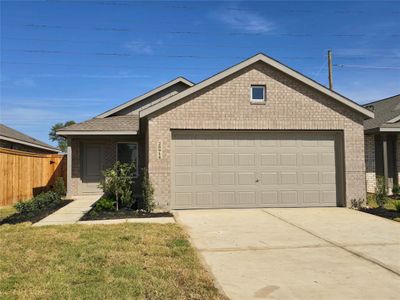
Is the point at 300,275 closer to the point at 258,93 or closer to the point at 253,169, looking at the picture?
the point at 253,169

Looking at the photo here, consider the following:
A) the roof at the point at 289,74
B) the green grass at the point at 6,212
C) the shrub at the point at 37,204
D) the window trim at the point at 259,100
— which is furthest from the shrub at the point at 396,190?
the green grass at the point at 6,212

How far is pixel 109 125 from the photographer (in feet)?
55.8

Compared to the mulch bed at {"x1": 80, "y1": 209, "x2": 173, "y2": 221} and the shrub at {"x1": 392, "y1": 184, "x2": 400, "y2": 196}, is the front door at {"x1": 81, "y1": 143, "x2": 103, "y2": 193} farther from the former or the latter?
the shrub at {"x1": 392, "y1": 184, "x2": 400, "y2": 196}

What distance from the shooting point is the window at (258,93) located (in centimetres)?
1284

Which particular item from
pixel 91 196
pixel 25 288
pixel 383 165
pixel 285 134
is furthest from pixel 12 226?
pixel 383 165

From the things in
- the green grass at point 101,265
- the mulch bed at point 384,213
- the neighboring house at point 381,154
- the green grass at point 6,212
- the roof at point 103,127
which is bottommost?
the green grass at point 101,265

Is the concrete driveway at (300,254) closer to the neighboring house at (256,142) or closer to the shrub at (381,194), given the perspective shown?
the neighboring house at (256,142)

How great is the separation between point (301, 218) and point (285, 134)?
11.0 feet

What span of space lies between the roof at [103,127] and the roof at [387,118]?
1049 centimetres

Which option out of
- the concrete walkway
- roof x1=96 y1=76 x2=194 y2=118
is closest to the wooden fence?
the concrete walkway

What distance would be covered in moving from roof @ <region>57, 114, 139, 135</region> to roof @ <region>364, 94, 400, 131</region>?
10487 millimetres

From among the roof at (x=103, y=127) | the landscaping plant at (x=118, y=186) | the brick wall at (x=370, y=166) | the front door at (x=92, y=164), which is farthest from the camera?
the front door at (x=92, y=164)

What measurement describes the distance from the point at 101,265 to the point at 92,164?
39.5 ft

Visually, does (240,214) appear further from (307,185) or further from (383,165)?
(383,165)
